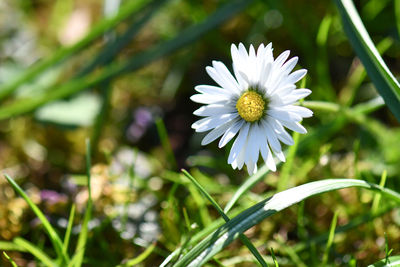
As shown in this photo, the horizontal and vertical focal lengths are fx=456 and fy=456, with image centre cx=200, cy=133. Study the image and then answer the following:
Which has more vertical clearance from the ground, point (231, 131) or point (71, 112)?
point (71, 112)

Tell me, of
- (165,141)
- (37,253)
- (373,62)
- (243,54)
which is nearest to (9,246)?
(37,253)

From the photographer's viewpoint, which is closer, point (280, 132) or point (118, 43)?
point (280, 132)

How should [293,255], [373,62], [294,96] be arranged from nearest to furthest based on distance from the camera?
[294,96] → [373,62] → [293,255]

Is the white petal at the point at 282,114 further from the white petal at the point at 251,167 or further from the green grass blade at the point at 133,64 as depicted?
the green grass blade at the point at 133,64

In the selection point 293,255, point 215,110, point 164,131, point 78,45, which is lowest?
point 293,255

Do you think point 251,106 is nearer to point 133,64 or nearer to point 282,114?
point 282,114

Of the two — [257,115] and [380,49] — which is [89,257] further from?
[380,49]

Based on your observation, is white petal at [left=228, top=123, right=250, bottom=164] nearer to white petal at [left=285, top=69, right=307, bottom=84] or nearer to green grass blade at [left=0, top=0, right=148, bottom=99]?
white petal at [left=285, top=69, right=307, bottom=84]

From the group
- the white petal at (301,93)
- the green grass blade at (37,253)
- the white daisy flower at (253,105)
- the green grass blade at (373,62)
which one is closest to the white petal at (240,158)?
the white daisy flower at (253,105)
